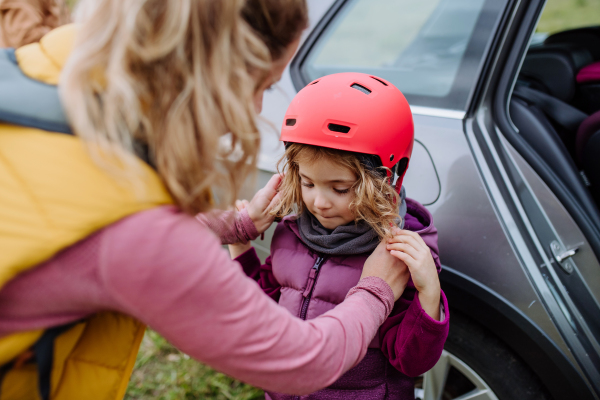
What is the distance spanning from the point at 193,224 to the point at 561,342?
1.43 metres

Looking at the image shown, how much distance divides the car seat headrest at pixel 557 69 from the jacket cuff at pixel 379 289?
6.77 ft

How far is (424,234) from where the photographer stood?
1.49 metres

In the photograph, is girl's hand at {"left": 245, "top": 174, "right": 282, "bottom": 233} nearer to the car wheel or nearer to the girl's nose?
the girl's nose

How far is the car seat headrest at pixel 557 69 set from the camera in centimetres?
261

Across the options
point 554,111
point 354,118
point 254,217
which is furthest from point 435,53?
point 254,217

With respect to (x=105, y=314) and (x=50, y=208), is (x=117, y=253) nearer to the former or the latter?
(x=50, y=208)

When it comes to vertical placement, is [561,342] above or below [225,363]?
below

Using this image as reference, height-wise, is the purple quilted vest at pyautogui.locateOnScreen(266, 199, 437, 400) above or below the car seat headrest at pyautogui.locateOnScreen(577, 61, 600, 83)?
below

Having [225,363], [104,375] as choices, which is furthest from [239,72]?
[104,375]

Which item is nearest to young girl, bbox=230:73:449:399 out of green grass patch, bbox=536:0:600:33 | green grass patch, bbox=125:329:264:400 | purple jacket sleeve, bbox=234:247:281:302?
purple jacket sleeve, bbox=234:247:281:302

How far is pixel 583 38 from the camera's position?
9.78 ft

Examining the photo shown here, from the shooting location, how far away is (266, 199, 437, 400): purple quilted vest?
1509 mm

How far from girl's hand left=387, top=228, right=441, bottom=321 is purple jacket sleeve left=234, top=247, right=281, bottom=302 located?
0.56 m

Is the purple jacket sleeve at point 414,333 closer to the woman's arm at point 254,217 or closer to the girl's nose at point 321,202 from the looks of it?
the girl's nose at point 321,202
